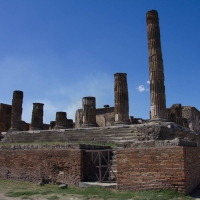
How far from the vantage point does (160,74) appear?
1436cm

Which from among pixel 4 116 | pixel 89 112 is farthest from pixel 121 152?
pixel 4 116

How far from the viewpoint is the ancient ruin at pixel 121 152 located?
23.4 ft

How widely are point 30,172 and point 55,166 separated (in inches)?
49.6

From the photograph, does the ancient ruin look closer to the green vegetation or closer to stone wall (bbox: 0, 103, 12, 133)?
the green vegetation

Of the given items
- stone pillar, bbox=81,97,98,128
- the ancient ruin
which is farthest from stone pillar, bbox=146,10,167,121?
stone pillar, bbox=81,97,98,128

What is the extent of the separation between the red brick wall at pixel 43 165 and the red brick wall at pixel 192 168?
336cm

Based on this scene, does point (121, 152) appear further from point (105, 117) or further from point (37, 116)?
point (105, 117)

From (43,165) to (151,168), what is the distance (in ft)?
14.1

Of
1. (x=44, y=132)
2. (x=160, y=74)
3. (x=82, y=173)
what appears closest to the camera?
(x=82, y=173)

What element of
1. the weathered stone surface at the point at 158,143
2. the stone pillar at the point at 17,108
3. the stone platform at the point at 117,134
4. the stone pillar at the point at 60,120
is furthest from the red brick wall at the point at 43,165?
the stone pillar at the point at 17,108

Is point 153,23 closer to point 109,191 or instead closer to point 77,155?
point 77,155

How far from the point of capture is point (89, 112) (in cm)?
1717

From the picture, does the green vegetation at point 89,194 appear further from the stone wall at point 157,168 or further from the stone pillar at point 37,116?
the stone pillar at point 37,116

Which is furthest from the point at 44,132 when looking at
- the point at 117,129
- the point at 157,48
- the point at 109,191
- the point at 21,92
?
the point at 109,191
